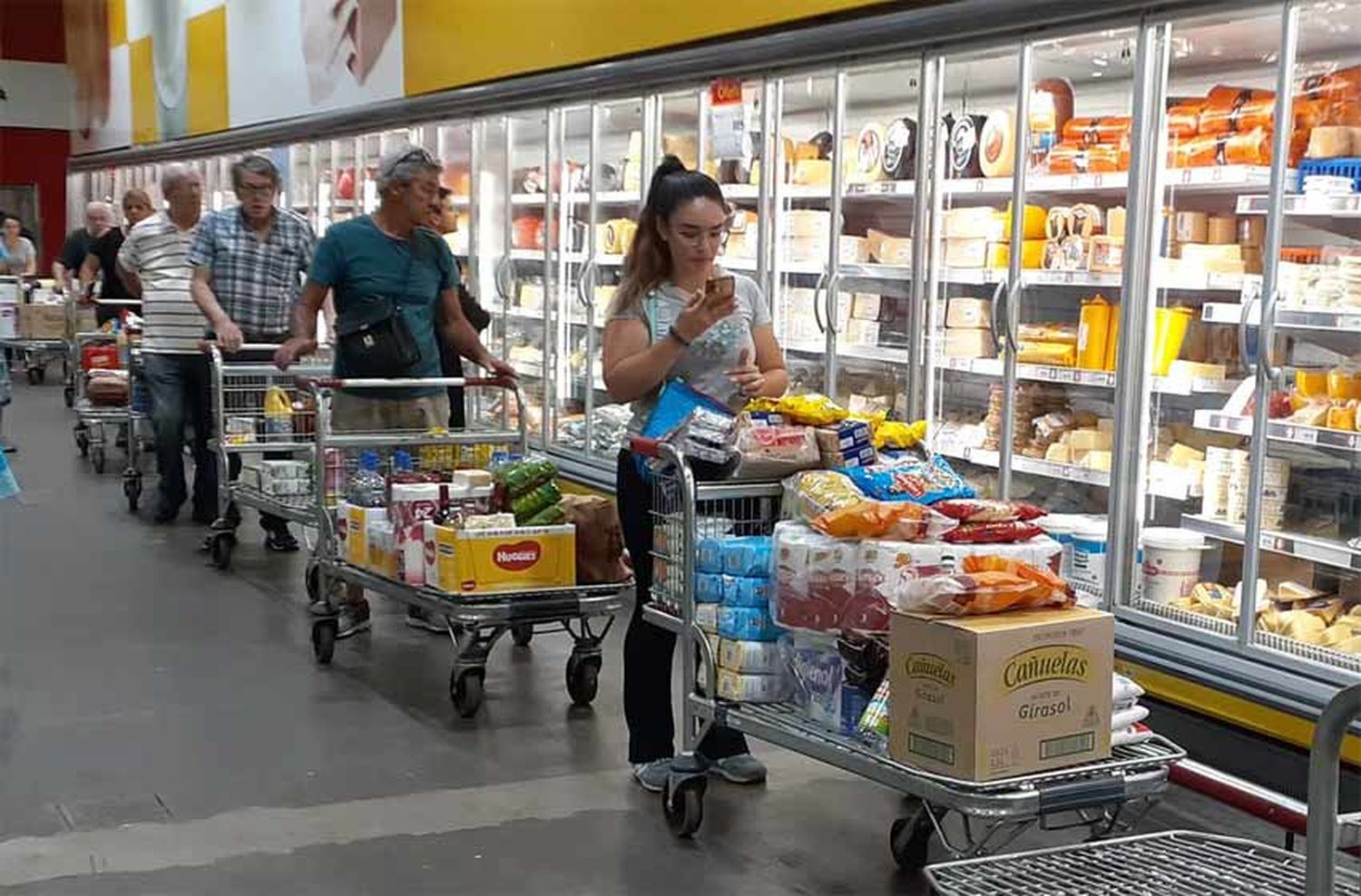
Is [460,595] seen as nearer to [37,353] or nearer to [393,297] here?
[393,297]

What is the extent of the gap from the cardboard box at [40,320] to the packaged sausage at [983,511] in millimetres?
14168

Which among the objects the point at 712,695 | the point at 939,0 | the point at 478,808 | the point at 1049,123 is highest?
the point at 939,0

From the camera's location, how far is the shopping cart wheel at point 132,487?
29.0 feet

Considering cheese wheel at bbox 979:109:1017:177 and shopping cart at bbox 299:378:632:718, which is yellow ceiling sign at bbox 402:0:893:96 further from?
shopping cart at bbox 299:378:632:718

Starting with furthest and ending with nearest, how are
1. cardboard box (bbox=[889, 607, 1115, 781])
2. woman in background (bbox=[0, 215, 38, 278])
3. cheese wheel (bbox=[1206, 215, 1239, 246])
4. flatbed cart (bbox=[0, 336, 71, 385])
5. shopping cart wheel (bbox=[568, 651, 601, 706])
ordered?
woman in background (bbox=[0, 215, 38, 278]) → flatbed cart (bbox=[0, 336, 71, 385]) → shopping cart wheel (bbox=[568, 651, 601, 706]) → cheese wheel (bbox=[1206, 215, 1239, 246]) → cardboard box (bbox=[889, 607, 1115, 781])

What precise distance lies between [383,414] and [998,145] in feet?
8.33

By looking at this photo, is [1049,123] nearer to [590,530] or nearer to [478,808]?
[590,530]

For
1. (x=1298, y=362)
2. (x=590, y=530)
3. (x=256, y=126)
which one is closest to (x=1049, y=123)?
(x=1298, y=362)

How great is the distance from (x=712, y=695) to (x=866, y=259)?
3.03 metres

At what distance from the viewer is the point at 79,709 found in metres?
5.07

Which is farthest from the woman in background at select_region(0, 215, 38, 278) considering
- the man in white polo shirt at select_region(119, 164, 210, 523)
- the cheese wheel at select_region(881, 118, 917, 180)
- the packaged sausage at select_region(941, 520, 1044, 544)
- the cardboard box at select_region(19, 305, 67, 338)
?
the packaged sausage at select_region(941, 520, 1044, 544)

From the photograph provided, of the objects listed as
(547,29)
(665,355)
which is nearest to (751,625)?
(665,355)

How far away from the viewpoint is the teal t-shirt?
19.2 feet

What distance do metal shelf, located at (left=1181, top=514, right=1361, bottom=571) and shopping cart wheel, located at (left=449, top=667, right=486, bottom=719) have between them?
7.53 ft
